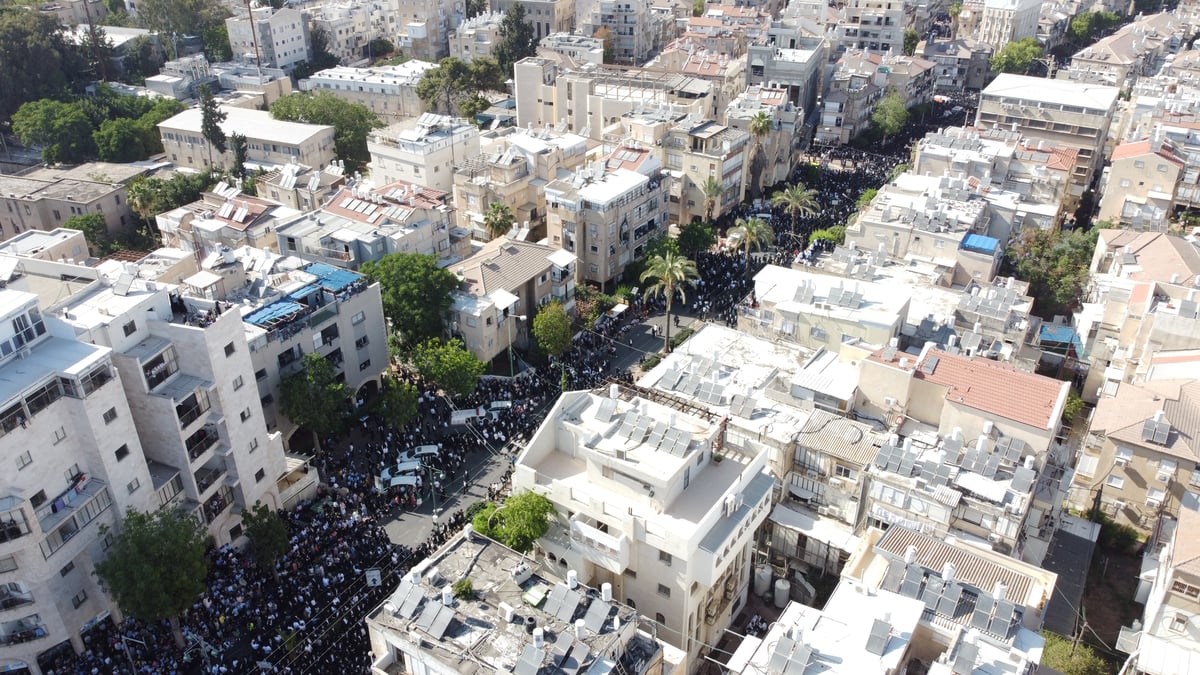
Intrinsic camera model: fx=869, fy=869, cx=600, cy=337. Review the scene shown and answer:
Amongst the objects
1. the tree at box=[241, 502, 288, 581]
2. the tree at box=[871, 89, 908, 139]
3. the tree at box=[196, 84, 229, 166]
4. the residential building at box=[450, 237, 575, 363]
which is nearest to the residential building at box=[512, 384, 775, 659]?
the tree at box=[241, 502, 288, 581]

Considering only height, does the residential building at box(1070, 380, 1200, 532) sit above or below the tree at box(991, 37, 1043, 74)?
below

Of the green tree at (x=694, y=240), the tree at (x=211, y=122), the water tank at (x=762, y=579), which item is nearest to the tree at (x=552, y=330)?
the green tree at (x=694, y=240)

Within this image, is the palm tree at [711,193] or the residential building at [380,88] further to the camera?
the residential building at [380,88]

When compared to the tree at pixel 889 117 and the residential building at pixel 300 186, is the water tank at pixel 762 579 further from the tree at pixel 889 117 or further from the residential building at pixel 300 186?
the tree at pixel 889 117

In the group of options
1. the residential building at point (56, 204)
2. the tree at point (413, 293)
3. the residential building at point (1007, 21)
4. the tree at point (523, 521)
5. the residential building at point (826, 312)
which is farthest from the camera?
the residential building at point (1007, 21)

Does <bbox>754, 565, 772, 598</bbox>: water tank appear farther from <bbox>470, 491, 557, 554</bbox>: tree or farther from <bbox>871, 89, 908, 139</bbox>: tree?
<bbox>871, 89, 908, 139</bbox>: tree

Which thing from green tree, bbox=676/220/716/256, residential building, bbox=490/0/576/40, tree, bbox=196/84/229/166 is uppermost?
residential building, bbox=490/0/576/40

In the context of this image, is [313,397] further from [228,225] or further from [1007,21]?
[1007,21]
